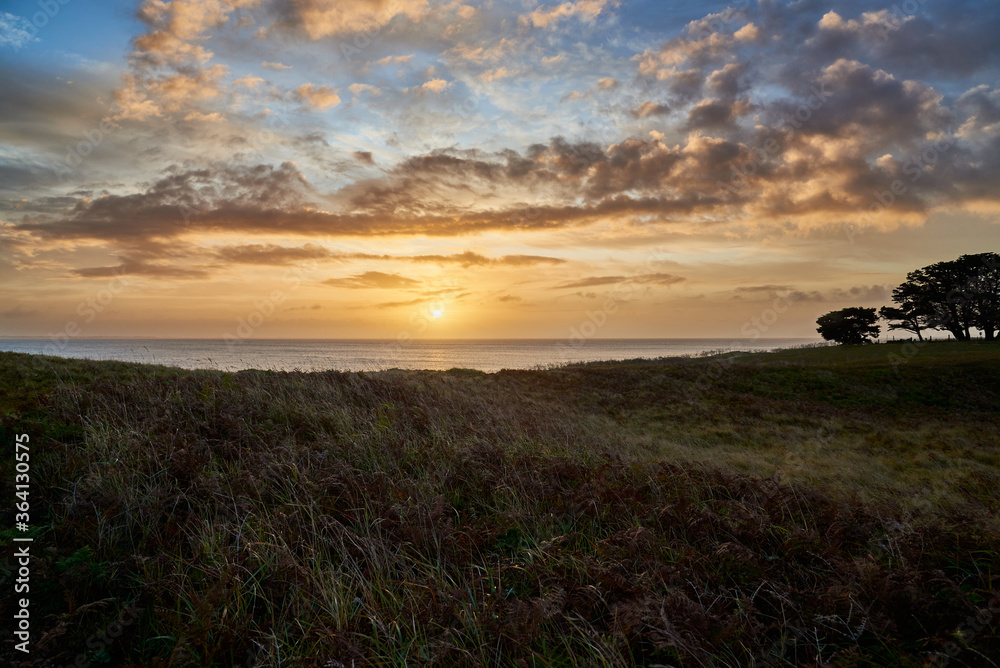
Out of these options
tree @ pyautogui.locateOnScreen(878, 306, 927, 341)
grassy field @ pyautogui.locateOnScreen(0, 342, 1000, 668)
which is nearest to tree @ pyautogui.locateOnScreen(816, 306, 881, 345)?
tree @ pyautogui.locateOnScreen(878, 306, 927, 341)

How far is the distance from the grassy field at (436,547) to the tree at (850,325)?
54444 mm

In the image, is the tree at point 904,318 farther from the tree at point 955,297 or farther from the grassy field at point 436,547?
the grassy field at point 436,547

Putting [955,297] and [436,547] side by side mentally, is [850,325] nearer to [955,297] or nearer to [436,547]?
[955,297]

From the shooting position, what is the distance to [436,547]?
15.1 feet

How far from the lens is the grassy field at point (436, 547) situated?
3.43 metres

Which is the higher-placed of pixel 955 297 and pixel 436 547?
pixel 955 297

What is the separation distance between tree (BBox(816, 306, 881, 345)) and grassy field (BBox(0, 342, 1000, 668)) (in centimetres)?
5444

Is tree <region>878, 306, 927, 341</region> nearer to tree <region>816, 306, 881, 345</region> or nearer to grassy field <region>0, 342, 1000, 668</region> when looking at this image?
tree <region>816, 306, 881, 345</region>

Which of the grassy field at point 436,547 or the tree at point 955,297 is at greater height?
the tree at point 955,297

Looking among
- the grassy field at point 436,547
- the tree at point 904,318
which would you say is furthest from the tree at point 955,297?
the grassy field at point 436,547

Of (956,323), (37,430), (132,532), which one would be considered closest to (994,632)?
(132,532)

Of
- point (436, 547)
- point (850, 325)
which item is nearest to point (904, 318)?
point (850, 325)

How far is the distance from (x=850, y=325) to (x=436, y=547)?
6451 centimetres

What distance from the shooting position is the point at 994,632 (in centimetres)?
320
